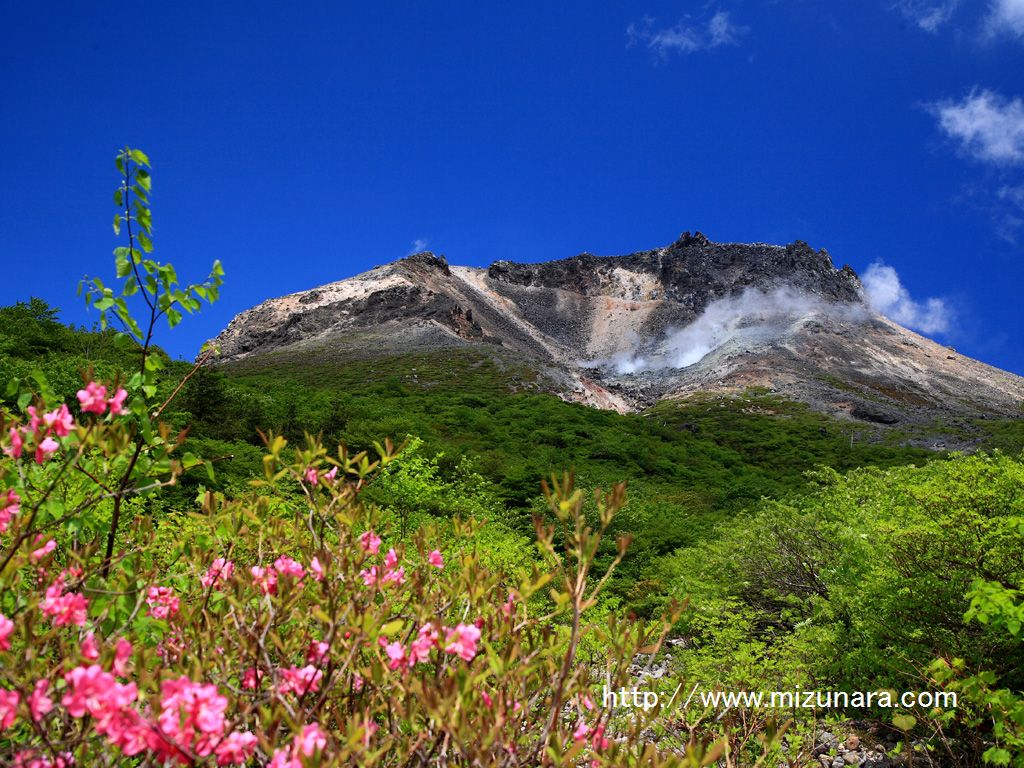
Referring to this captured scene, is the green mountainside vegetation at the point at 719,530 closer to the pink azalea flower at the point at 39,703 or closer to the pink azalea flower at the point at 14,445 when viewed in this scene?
the pink azalea flower at the point at 14,445

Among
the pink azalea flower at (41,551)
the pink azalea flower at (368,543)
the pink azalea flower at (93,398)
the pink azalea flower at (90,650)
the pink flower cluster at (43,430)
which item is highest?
the pink azalea flower at (93,398)

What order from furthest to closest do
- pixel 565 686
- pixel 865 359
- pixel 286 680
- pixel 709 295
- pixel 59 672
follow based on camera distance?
1. pixel 709 295
2. pixel 865 359
3. pixel 286 680
4. pixel 565 686
5. pixel 59 672

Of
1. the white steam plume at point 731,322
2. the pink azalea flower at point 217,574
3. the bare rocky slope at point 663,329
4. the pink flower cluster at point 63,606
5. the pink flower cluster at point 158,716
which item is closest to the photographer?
the pink flower cluster at point 158,716

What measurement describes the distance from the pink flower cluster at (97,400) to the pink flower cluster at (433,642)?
1494 millimetres

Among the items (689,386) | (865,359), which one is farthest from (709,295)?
(689,386)

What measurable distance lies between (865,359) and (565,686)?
98.7 m

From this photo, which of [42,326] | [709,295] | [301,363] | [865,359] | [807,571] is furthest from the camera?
[709,295]

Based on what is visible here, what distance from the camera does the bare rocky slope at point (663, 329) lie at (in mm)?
71562

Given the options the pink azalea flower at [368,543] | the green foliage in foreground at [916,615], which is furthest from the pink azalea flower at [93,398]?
the green foliage in foreground at [916,615]

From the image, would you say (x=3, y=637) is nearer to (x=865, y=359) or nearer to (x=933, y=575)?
(x=933, y=575)

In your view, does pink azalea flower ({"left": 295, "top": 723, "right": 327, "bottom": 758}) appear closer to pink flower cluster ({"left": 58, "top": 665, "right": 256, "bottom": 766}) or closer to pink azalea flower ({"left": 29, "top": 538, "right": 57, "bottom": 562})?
pink flower cluster ({"left": 58, "top": 665, "right": 256, "bottom": 766})

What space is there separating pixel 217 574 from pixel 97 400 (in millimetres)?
1040

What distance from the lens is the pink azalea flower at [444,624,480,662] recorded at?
2.15 metres

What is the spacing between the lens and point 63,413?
93.1 inches
